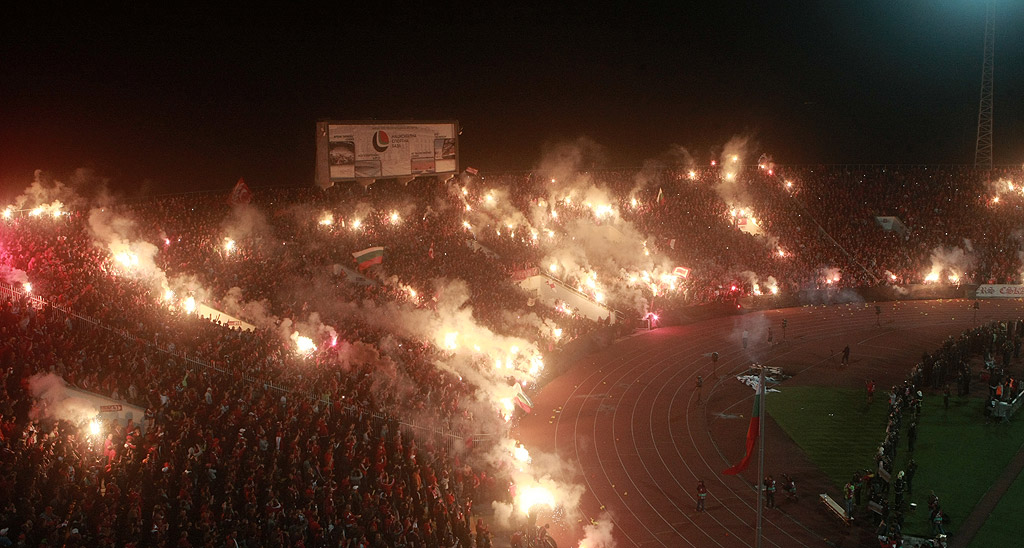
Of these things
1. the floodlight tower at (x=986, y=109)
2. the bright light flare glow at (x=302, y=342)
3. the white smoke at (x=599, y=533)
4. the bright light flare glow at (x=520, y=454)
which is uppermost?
the floodlight tower at (x=986, y=109)

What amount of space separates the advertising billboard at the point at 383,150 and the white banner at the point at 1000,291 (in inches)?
1184

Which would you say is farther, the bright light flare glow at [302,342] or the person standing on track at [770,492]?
the bright light flare glow at [302,342]

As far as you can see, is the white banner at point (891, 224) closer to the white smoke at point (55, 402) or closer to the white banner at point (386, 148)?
the white banner at point (386, 148)

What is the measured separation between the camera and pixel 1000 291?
1687 inches

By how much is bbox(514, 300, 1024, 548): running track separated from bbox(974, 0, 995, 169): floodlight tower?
49.0ft

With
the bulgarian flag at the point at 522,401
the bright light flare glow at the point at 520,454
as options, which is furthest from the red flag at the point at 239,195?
the bright light flare glow at the point at 520,454

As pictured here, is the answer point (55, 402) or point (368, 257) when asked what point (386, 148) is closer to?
point (368, 257)

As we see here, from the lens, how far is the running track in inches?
771

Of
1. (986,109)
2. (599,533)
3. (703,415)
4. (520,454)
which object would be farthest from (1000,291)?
(599,533)

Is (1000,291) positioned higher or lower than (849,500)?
higher

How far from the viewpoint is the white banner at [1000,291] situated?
42594mm

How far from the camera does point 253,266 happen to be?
27.7 metres

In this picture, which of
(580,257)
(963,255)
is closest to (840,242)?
(963,255)

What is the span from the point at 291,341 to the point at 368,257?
9273mm
